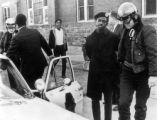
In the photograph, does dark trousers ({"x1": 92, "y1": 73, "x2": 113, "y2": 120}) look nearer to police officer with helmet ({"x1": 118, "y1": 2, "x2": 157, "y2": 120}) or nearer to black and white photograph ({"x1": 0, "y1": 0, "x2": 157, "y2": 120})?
black and white photograph ({"x1": 0, "y1": 0, "x2": 157, "y2": 120})

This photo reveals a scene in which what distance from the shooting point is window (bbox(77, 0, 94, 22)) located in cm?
1731

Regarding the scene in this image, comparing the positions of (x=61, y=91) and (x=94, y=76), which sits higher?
(x=94, y=76)

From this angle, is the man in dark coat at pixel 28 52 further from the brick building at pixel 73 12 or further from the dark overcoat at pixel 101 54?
the brick building at pixel 73 12

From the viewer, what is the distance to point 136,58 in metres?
5.24

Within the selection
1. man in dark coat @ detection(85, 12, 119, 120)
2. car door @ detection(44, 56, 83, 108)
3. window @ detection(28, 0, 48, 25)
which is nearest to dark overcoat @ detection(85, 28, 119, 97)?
man in dark coat @ detection(85, 12, 119, 120)

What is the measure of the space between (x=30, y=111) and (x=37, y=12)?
19.0 meters

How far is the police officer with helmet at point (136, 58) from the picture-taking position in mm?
5145

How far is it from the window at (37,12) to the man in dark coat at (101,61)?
15574 millimetres

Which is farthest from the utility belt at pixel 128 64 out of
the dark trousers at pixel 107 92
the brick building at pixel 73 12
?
the brick building at pixel 73 12

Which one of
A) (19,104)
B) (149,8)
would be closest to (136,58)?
(19,104)

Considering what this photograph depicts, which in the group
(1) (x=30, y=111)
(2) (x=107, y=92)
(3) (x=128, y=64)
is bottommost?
(2) (x=107, y=92)

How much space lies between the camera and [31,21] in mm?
23500

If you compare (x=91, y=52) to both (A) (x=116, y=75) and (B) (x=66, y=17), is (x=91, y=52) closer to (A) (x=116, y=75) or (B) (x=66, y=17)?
(A) (x=116, y=75)

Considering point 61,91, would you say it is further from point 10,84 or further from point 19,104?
point 19,104
